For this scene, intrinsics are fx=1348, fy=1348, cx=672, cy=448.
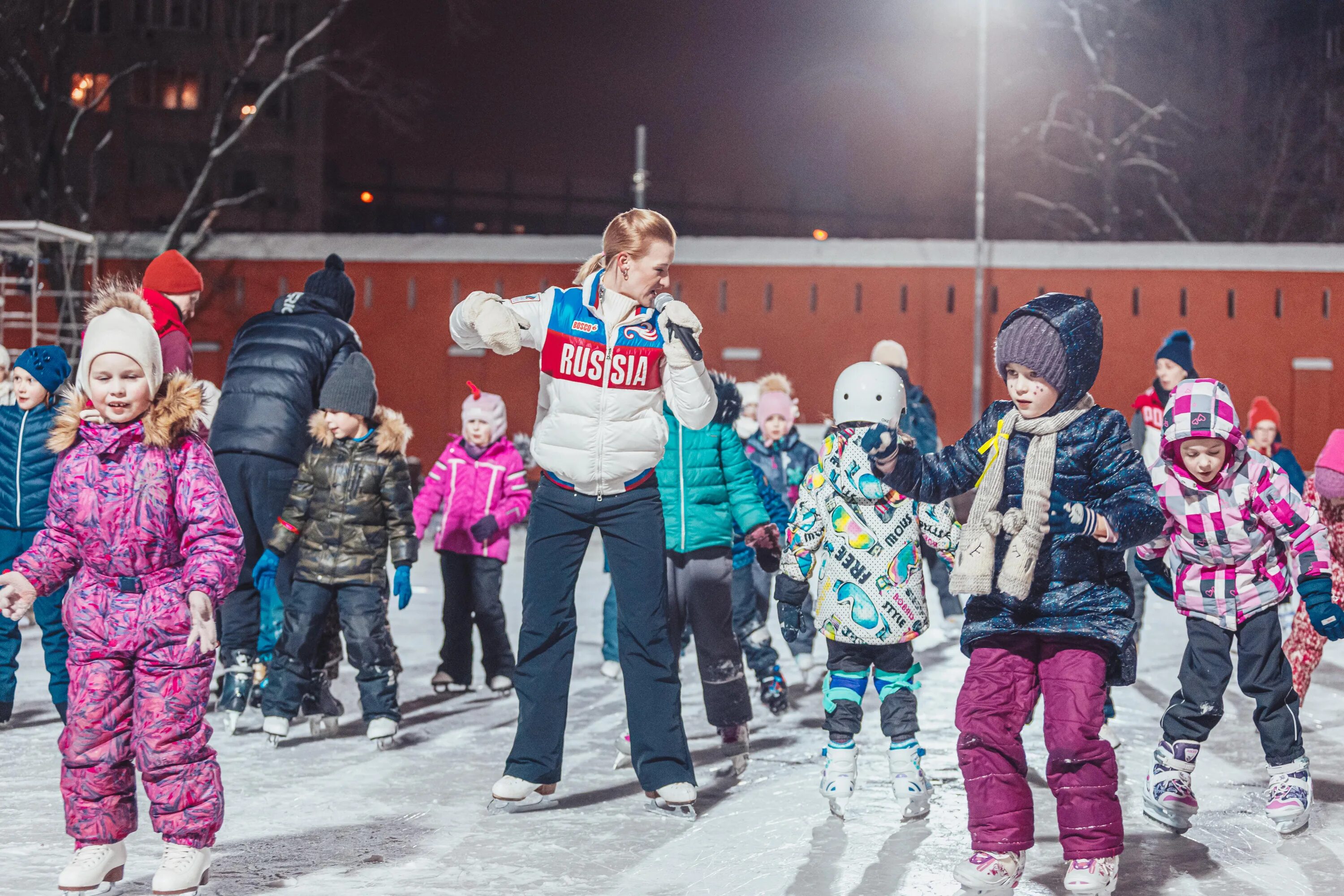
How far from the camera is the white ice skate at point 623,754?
4582 mm

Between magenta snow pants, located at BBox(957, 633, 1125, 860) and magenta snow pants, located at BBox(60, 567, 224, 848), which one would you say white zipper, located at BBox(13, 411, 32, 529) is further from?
magenta snow pants, located at BBox(957, 633, 1125, 860)

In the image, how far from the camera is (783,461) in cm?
700

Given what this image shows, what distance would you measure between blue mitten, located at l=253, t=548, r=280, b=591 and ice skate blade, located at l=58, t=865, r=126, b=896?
1.89 metres

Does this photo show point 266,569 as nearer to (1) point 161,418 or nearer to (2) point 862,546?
(1) point 161,418

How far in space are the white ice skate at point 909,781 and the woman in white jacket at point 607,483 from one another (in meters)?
0.62

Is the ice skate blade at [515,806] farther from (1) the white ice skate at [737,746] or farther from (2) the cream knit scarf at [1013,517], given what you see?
(2) the cream knit scarf at [1013,517]

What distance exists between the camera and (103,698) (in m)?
3.10

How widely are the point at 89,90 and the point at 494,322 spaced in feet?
91.9

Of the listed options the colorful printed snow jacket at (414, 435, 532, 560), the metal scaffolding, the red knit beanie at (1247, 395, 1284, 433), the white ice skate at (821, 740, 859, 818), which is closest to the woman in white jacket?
the white ice skate at (821, 740, 859, 818)

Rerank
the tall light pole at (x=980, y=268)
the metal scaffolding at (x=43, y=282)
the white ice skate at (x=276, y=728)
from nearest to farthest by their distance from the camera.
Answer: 1. the white ice skate at (x=276, y=728)
2. the metal scaffolding at (x=43, y=282)
3. the tall light pole at (x=980, y=268)

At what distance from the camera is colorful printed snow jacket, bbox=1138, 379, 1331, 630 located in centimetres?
Answer: 387

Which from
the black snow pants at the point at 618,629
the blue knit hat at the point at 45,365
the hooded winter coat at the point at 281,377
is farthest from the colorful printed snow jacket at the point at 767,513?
the blue knit hat at the point at 45,365

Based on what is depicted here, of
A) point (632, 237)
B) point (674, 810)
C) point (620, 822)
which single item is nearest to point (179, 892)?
point (620, 822)

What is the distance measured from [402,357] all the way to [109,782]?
15.9 m
